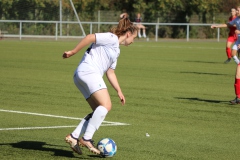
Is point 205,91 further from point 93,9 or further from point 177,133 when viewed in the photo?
point 93,9

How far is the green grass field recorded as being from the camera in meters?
9.30

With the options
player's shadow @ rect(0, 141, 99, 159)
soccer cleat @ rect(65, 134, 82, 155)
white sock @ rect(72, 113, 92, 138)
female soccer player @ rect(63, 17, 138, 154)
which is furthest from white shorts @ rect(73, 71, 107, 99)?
player's shadow @ rect(0, 141, 99, 159)

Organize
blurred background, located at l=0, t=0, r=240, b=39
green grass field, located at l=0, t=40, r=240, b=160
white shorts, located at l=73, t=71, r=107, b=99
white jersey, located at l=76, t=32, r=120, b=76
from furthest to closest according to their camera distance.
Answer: blurred background, located at l=0, t=0, r=240, b=39 < green grass field, located at l=0, t=40, r=240, b=160 < white jersey, located at l=76, t=32, r=120, b=76 < white shorts, located at l=73, t=71, r=107, b=99

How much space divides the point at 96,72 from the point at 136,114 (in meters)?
4.17

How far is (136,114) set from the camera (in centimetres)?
1290

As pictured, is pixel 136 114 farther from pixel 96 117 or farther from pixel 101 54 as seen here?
pixel 96 117

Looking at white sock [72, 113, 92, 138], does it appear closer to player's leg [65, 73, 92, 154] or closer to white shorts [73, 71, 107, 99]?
player's leg [65, 73, 92, 154]

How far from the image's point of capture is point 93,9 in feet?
199

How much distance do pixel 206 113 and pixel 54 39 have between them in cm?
3508

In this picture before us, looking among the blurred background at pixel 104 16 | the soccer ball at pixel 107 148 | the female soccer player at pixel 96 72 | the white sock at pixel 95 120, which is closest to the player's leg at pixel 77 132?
the female soccer player at pixel 96 72

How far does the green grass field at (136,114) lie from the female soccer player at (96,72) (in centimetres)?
31

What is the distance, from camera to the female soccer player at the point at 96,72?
8.66 metres

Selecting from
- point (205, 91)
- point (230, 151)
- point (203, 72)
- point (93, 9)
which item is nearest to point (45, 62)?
point (203, 72)

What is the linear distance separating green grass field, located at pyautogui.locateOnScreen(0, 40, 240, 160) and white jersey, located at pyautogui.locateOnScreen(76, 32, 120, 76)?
1135mm
